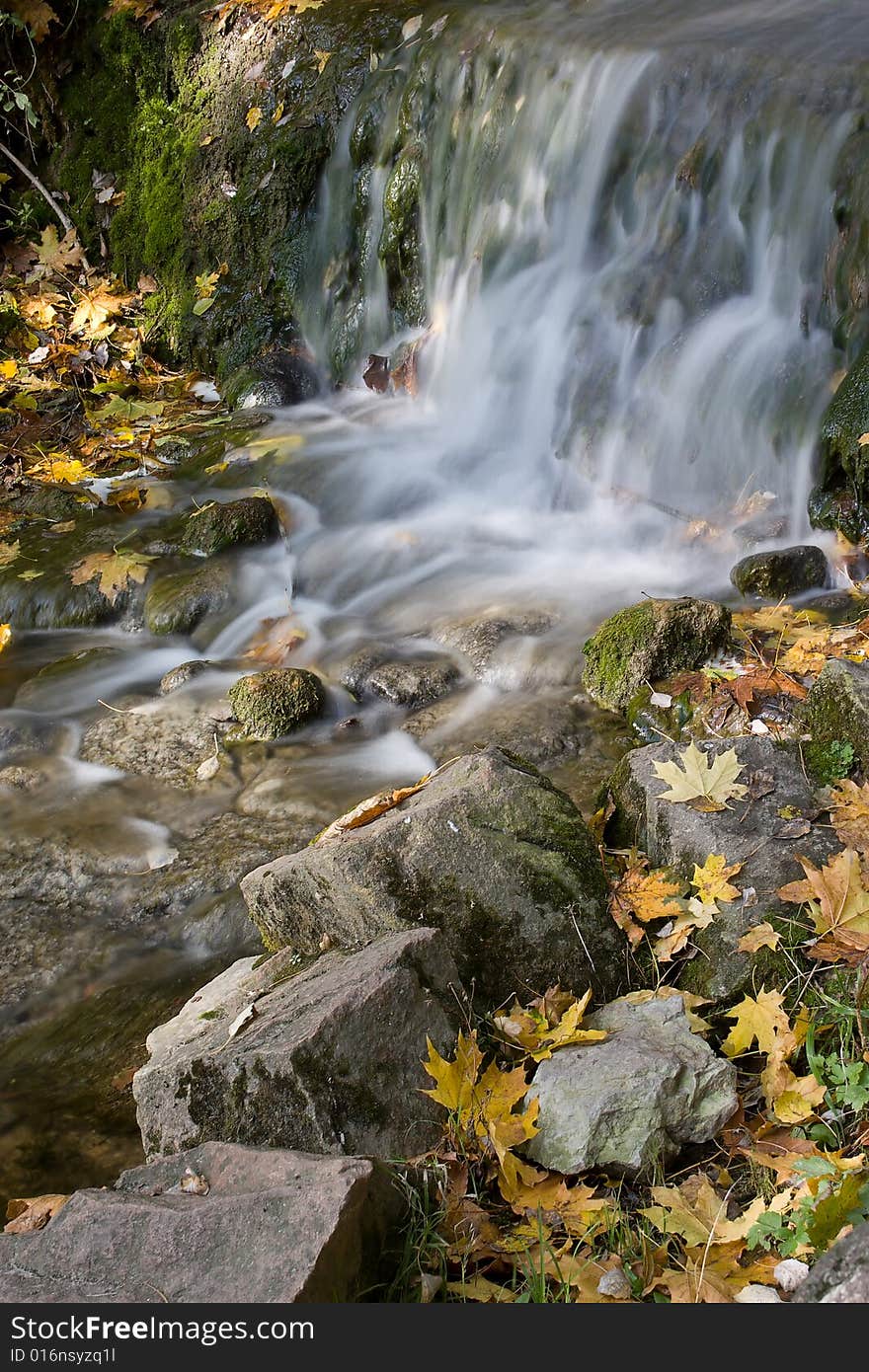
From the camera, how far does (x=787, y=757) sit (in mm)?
→ 2953

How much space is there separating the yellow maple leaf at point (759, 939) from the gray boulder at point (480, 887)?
0.31 meters

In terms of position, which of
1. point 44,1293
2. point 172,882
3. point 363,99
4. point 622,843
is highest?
point 363,99

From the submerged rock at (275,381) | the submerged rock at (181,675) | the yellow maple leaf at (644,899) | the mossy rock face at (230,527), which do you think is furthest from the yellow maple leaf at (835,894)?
the submerged rock at (275,381)

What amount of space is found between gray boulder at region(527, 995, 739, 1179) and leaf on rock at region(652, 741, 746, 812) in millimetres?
702

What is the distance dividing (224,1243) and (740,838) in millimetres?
1540

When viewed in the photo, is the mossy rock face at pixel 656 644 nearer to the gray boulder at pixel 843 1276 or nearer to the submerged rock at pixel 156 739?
the submerged rock at pixel 156 739

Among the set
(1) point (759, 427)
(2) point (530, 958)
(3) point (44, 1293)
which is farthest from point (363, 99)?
(3) point (44, 1293)

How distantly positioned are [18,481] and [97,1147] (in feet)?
17.3

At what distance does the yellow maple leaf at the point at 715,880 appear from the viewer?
8.59 ft

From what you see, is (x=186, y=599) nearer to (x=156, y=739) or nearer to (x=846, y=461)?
(x=156, y=739)

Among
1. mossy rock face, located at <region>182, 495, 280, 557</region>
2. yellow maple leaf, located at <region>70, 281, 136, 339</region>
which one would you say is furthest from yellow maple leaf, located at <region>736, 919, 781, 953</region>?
yellow maple leaf, located at <region>70, 281, 136, 339</region>

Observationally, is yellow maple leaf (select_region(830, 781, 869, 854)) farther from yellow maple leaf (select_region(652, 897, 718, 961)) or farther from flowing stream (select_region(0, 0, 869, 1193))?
flowing stream (select_region(0, 0, 869, 1193))

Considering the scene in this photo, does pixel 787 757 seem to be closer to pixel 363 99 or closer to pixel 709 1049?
pixel 709 1049

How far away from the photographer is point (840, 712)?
294 cm
